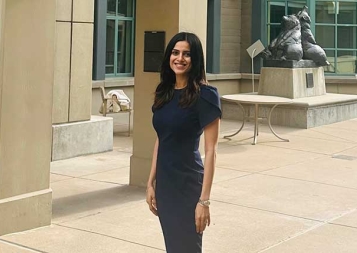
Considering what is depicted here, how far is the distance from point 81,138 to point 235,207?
4.20 m

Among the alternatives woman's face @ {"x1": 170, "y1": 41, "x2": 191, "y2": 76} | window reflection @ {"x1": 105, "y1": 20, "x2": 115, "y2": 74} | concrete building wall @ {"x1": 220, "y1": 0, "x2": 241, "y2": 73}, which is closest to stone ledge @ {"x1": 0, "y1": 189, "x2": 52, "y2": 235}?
woman's face @ {"x1": 170, "y1": 41, "x2": 191, "y2": 76}

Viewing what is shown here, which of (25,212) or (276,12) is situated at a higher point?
(276,12)

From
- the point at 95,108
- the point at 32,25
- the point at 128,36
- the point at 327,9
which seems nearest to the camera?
the point at 32,25

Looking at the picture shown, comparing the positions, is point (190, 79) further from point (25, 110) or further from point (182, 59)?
point (25, 110)

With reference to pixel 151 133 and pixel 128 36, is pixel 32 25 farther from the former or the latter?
pixel 128 36

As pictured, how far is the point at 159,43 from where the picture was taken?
29.3 ft

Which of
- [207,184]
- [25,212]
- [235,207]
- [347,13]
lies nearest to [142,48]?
[235,207]

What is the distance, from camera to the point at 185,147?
4094 mm

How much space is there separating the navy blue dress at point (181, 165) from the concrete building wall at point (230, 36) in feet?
63.0

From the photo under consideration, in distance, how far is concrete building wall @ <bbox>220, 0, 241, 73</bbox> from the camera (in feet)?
76.5

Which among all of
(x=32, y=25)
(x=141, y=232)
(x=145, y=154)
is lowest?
(x=141, y=232)

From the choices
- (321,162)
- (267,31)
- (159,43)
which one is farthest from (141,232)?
(267,31)

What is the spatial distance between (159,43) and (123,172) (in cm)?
226

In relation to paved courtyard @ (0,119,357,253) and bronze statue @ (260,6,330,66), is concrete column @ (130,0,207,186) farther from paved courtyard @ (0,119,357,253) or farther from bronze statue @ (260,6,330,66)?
bronze statue @ (260,6,330,66)
